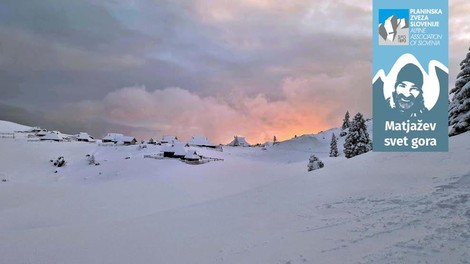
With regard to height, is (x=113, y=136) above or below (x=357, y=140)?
above

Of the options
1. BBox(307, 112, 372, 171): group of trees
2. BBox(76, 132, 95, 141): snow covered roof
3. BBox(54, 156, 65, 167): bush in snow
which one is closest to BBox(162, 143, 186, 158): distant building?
BBox(54, 156, 65, 167): bush in snow

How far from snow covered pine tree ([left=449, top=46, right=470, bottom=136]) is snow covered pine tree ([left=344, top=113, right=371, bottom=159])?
63.3 ft

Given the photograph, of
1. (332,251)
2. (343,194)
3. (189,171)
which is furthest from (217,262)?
(189,171)

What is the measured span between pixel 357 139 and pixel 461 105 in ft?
73.8

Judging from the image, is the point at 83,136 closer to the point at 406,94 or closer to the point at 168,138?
the point at 168,138

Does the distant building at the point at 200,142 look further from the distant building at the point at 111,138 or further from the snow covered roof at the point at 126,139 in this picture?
the distant building at the point at 111,138

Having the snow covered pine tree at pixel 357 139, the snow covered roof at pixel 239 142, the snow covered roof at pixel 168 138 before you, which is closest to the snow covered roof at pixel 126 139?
the snow covered roof at pixel 168 138

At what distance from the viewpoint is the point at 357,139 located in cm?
4928

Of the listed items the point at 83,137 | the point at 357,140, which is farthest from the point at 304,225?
the point at 83,137

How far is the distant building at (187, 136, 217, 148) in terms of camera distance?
361 ft

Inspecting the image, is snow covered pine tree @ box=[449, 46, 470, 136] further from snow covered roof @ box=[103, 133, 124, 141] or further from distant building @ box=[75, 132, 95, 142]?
distant building @ box=[75, 132, 95, 142]

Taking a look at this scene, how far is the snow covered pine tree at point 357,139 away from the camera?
48781mm

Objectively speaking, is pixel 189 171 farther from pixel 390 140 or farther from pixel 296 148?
pixel 296 148

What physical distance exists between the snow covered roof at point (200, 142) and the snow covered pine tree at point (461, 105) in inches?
3390
